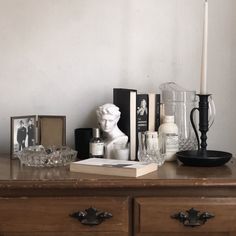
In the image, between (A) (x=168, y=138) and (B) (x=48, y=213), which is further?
(A) (x=168, y=138)

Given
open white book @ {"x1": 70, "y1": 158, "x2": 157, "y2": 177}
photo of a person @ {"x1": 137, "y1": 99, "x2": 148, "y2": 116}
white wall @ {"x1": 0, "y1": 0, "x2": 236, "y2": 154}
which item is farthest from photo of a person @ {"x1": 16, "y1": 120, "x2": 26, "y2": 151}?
photo of a person @ {"x1": 137, "y1": 99, "x2": 148, "y2": 116}

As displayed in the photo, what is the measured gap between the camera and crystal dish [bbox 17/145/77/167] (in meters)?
1.57

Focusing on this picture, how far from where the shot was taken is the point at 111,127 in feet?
5.59

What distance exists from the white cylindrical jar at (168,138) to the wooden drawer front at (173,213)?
257mm

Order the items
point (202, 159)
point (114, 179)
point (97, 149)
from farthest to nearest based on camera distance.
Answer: point (97, 149), point (202, 159), point (114, 179)

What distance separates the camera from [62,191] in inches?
55.0

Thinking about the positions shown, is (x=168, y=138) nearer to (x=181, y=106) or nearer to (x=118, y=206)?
(x=181, y=106)

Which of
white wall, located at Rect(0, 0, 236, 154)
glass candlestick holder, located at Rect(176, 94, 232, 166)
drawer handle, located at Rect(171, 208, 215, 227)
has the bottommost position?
drawer handle, located at Rect(171, 208, 215, 227)

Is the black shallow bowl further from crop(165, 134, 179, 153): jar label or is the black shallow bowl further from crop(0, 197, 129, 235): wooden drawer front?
crop(0, 197, 129, 235): wooden drawer front

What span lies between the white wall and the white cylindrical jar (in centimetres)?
22

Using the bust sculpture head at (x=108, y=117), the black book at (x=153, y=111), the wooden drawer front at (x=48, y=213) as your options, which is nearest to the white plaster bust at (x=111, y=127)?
the bust sculpture head at (x=108, y=117)

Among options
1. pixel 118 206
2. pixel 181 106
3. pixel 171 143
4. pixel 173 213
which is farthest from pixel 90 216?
pixel 181 106

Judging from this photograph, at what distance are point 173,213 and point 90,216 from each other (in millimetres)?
229

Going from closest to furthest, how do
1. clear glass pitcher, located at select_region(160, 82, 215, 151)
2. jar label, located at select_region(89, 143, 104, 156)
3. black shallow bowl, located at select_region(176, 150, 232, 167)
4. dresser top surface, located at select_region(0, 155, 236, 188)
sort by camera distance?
dresser top surface, located at select_region(0, 155, 236, 188), black shallow bowl, located at select_region(176, 150, 232, 167), jar label, located at select_region(89, 143, 104, 156), clear glass pitcher, located at select_region(160, 82, 215, 151)
